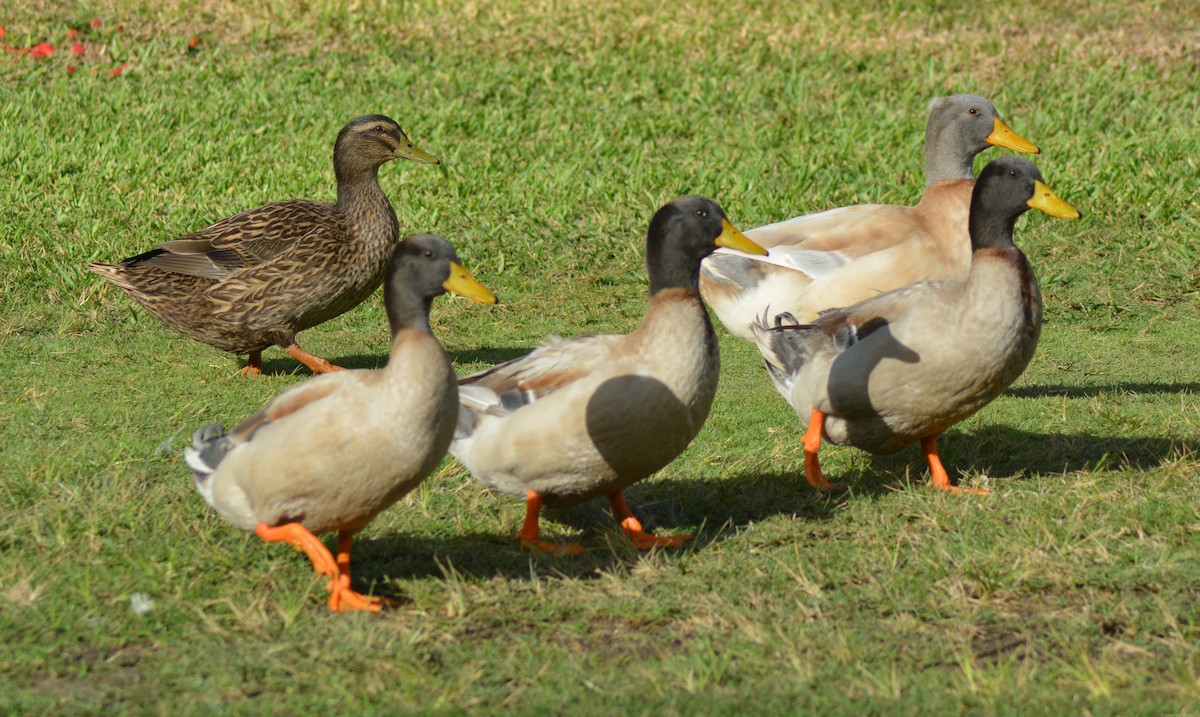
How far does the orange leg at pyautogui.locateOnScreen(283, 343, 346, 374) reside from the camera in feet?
22.0

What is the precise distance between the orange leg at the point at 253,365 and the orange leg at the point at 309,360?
0.22m

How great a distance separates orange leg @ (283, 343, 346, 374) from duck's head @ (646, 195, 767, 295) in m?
2.54

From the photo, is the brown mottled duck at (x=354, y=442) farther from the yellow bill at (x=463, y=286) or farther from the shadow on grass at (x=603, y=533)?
the shadow on grass at (x=603, y=533)

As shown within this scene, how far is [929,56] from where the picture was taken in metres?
11.7

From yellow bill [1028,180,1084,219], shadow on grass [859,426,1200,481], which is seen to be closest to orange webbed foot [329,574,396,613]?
shadow on grass [859,426,1200,481]

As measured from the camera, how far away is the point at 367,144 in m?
7.23

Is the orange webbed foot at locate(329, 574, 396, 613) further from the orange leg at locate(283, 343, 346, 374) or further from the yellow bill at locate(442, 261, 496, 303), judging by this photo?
the orange leg at locate(283, 343, 346, 374)

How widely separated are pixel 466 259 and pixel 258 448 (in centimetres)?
442

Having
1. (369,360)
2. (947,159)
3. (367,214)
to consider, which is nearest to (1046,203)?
(947,159)

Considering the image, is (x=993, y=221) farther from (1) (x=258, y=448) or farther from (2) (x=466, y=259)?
(2) (x=466, y=259)

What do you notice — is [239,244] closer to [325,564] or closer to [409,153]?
[409,153]

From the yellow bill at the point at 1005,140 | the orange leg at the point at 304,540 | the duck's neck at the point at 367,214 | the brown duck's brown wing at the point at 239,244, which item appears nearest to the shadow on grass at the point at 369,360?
the duck's neck at the point at 367,214

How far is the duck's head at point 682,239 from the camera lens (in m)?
4.60

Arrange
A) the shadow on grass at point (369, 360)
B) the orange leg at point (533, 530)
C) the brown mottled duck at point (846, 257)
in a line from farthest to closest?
the shadow on grass at point (369, 360)
the brown mottled duck at point (846, 257)
the orange leg at point (533, 530)
